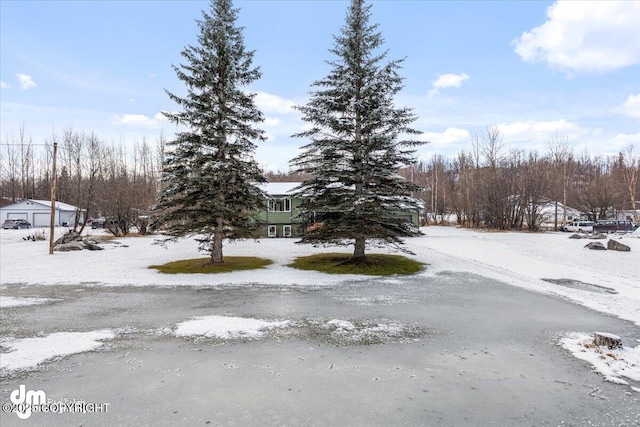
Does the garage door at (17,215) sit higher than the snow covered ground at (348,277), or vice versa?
the garage door at (17,215)

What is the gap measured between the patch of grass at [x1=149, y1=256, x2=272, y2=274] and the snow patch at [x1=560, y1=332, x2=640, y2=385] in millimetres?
10571

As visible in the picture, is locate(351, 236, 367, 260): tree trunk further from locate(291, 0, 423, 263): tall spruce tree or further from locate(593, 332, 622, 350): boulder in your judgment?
locate(593, 332, 622, 350): boulder

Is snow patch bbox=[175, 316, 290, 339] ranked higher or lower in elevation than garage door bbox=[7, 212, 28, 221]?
lower

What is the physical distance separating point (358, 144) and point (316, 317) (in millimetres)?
7933

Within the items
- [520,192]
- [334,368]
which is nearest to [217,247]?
[334,368]

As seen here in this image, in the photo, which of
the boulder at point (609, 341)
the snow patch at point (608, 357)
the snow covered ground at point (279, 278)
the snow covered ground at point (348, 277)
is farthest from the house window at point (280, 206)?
the boulder at point (609, 341)

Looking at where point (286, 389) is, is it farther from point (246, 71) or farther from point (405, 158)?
point (246, 71)

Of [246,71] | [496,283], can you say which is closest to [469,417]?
[496,283]

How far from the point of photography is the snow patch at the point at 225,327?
20.5 ft

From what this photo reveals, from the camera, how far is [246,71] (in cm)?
1434

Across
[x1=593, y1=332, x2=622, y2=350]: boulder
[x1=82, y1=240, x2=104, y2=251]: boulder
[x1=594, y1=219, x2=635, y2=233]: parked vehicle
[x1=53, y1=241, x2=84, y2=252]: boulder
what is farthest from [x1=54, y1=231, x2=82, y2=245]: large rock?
[x1=594, y1=219, x2=635, y2=233]: parked vehicle

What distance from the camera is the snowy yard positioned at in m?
4.98

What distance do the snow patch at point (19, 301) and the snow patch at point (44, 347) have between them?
3.17 meters

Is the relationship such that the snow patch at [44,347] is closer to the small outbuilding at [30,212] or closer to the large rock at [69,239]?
the large rock at [69,239]
